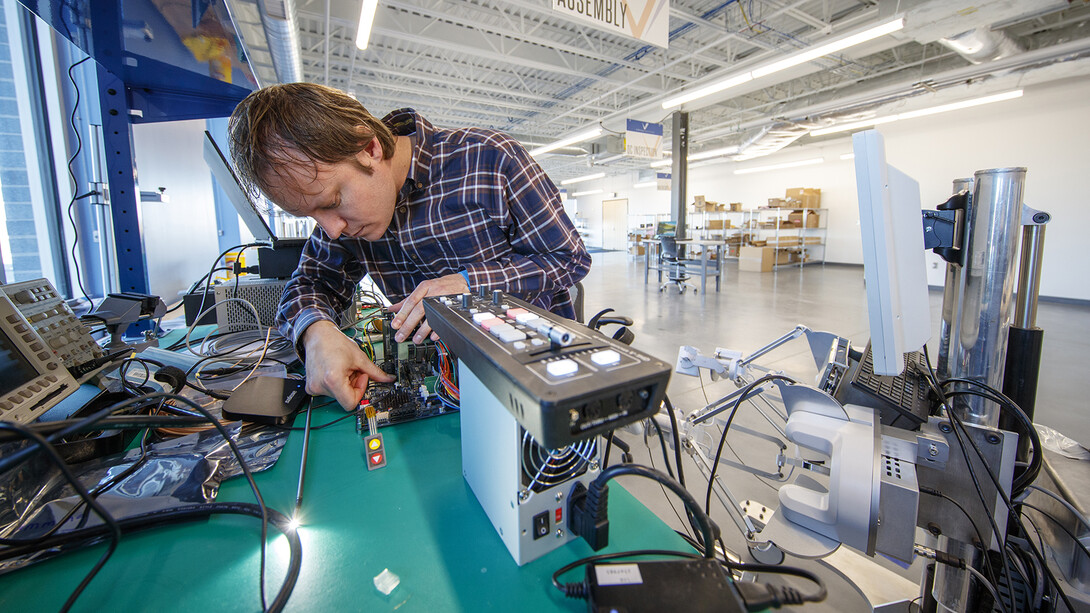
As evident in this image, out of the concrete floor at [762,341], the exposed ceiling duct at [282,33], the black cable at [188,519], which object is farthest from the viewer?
the exposed ceiling duct at [282,33]

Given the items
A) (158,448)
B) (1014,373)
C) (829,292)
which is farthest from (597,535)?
(829,292)

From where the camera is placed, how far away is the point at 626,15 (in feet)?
7.47

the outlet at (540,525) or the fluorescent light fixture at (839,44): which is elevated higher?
the fluorescent light fixture at (839,44)

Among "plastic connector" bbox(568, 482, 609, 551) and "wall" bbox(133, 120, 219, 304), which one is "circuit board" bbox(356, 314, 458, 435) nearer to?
"plastic connector" bbox(568, 482, 609, 551)

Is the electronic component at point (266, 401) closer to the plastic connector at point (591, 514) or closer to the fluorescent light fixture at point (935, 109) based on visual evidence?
the plastic connector at point (591, 514)

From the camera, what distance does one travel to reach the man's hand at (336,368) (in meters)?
0.62

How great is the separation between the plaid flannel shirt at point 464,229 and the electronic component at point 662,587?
0.54 meters

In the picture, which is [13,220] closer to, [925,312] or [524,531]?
[524,531]

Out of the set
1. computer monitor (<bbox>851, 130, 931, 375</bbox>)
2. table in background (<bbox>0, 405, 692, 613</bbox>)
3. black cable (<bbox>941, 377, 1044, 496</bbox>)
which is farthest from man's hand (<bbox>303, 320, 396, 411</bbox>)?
black cable (<bbox>941, 377, 1044, 496</bbox>)

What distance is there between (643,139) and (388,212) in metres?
6.47

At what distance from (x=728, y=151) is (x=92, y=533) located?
404 inches

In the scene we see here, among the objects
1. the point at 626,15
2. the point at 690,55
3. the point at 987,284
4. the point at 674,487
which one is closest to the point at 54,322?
the point at 674,487

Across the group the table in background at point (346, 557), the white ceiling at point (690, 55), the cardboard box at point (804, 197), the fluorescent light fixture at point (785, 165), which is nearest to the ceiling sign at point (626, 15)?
the white ceiling at point (690, 55)

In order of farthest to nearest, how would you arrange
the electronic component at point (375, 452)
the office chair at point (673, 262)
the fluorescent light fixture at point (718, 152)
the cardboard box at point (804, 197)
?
the fluorescent light fixture at point (718, 152)
the cardboard box at point (804, 197)
the office chair at point (673, 262)
the electronic component at point (375, 452)
